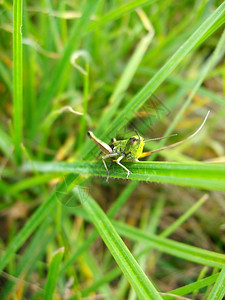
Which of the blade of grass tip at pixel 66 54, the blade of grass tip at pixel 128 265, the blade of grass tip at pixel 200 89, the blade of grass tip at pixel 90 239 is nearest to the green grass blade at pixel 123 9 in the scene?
the blade of grass tip at pixel 66 54

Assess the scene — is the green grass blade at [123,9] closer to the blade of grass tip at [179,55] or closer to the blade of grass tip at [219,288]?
the blade of grass tip at [179,55]

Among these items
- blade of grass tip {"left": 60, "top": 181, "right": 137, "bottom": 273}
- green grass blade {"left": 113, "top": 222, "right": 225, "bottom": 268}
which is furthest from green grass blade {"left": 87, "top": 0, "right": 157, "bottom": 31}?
green grass blade {"left": 113, "top": 222, "right": 225, "bottom": 268}

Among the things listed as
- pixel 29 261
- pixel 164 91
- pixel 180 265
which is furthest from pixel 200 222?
pixel 29 261

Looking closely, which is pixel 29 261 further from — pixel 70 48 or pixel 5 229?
pixel 70 48

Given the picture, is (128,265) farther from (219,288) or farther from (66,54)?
(66,54)

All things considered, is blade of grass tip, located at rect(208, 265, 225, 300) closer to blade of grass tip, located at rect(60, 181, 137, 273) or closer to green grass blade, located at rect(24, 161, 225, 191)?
green grass blade, located at rect(24, 161, 225, 191)

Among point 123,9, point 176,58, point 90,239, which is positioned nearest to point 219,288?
point 90,239
